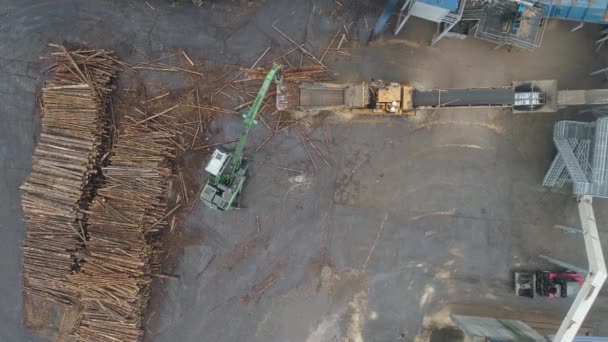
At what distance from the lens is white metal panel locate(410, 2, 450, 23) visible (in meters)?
19.8

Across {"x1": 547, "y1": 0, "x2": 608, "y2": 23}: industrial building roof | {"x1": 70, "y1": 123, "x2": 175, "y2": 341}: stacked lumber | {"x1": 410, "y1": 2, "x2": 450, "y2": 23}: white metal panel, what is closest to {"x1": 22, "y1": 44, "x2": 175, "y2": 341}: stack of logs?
{"x1": 70, "y1": 123, "x2": 175, "y2": 341}: stacked lumber

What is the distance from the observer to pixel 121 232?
76.7ft

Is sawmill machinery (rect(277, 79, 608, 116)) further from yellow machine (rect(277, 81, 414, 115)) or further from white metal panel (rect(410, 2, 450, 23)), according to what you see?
white metal panel (rect(410, 2, 450, 23))

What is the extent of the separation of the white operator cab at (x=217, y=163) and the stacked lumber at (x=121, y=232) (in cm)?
Answer: 286

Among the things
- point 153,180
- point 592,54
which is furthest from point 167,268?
point 592,54

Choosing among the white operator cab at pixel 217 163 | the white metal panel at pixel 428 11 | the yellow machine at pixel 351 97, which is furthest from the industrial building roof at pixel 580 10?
the white operator cab at pixel 217 163

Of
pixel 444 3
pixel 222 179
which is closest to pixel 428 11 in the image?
pixel 444 3

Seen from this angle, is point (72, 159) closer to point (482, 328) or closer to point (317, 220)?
point (317, 220)

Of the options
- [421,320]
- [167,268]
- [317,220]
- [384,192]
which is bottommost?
[421,320]

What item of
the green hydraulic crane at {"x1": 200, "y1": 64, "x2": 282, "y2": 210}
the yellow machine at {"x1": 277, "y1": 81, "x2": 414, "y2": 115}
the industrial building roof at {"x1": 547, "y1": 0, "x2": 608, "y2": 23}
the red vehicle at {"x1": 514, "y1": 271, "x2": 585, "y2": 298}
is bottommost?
the red vehicle at {"x1": 514, "y1": 271, "x2": 585, "y2": 298}

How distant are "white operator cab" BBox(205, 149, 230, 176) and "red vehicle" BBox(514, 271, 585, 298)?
17754mm

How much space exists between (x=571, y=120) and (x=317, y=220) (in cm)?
1554

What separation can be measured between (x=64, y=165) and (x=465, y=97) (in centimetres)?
2218

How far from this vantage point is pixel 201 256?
24922 mm
